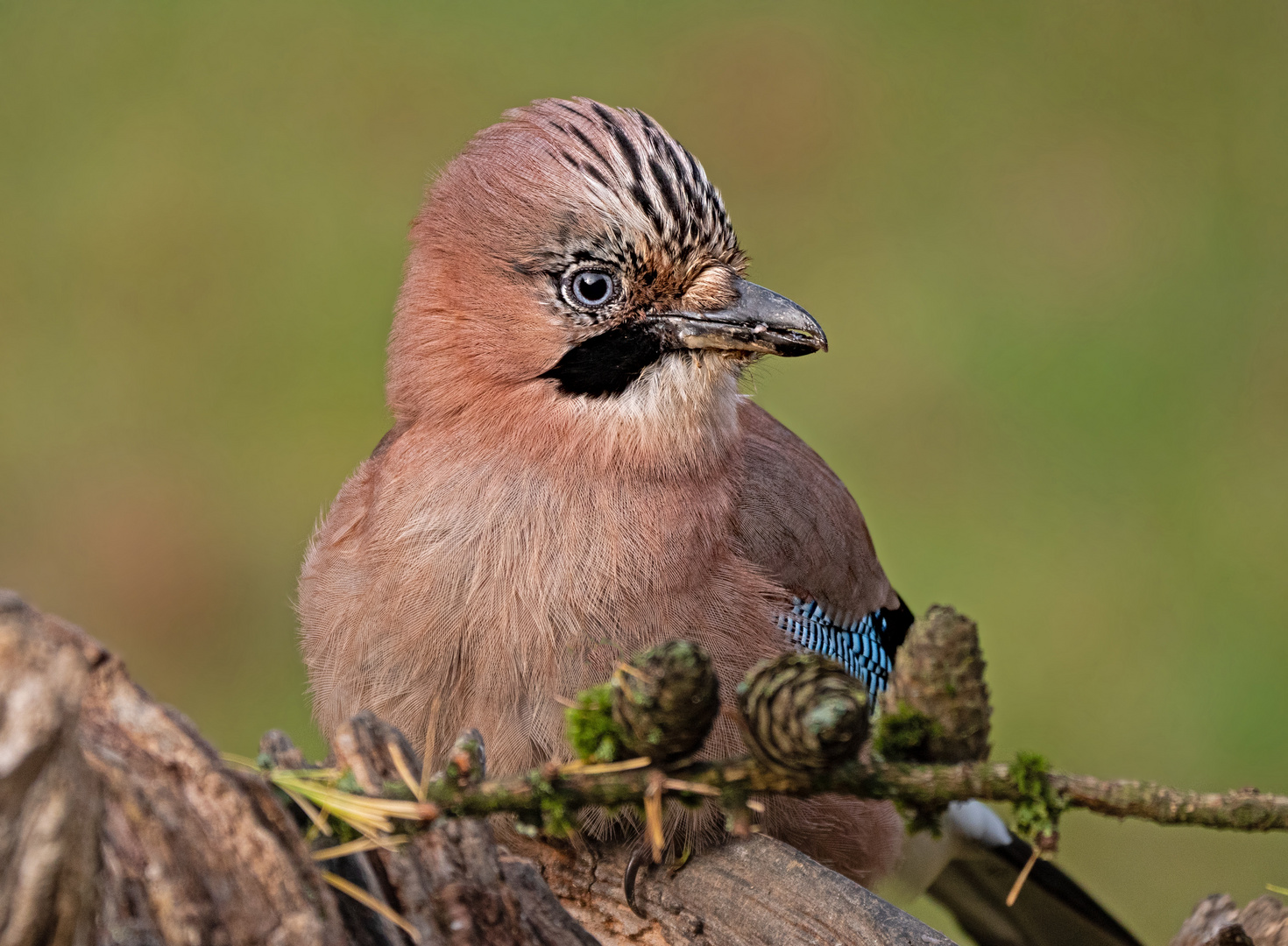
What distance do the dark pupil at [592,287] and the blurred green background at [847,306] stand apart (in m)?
3.90

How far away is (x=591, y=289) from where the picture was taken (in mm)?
3088

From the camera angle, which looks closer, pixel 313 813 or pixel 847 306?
pixel 313 813

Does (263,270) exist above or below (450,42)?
below

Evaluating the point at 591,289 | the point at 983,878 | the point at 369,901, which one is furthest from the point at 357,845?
the point at 983,878

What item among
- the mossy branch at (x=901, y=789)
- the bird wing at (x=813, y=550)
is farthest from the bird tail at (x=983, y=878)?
the mossy branch at (x=901, y=789)

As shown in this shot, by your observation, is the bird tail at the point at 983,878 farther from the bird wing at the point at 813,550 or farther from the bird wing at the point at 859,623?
the bird wing at the point at 813,550

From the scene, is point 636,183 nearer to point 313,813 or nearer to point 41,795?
point 313,813

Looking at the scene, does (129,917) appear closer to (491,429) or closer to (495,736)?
(495,736)

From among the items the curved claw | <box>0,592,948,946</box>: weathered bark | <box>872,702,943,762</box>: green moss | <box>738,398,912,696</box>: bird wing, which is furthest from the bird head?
<box>872,702,943,762</box>: green moss

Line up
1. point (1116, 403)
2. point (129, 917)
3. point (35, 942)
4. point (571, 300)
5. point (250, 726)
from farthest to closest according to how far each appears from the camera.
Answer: point (1116, 403) → point (250, 726) → point (571, 300) → point (129, 917) → point (35, 942)

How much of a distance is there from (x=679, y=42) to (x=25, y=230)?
4261mm

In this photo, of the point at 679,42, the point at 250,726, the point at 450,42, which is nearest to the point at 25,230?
the point at 450,42

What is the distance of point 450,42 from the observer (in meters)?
9.23

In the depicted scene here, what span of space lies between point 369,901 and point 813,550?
1987 millimetres
